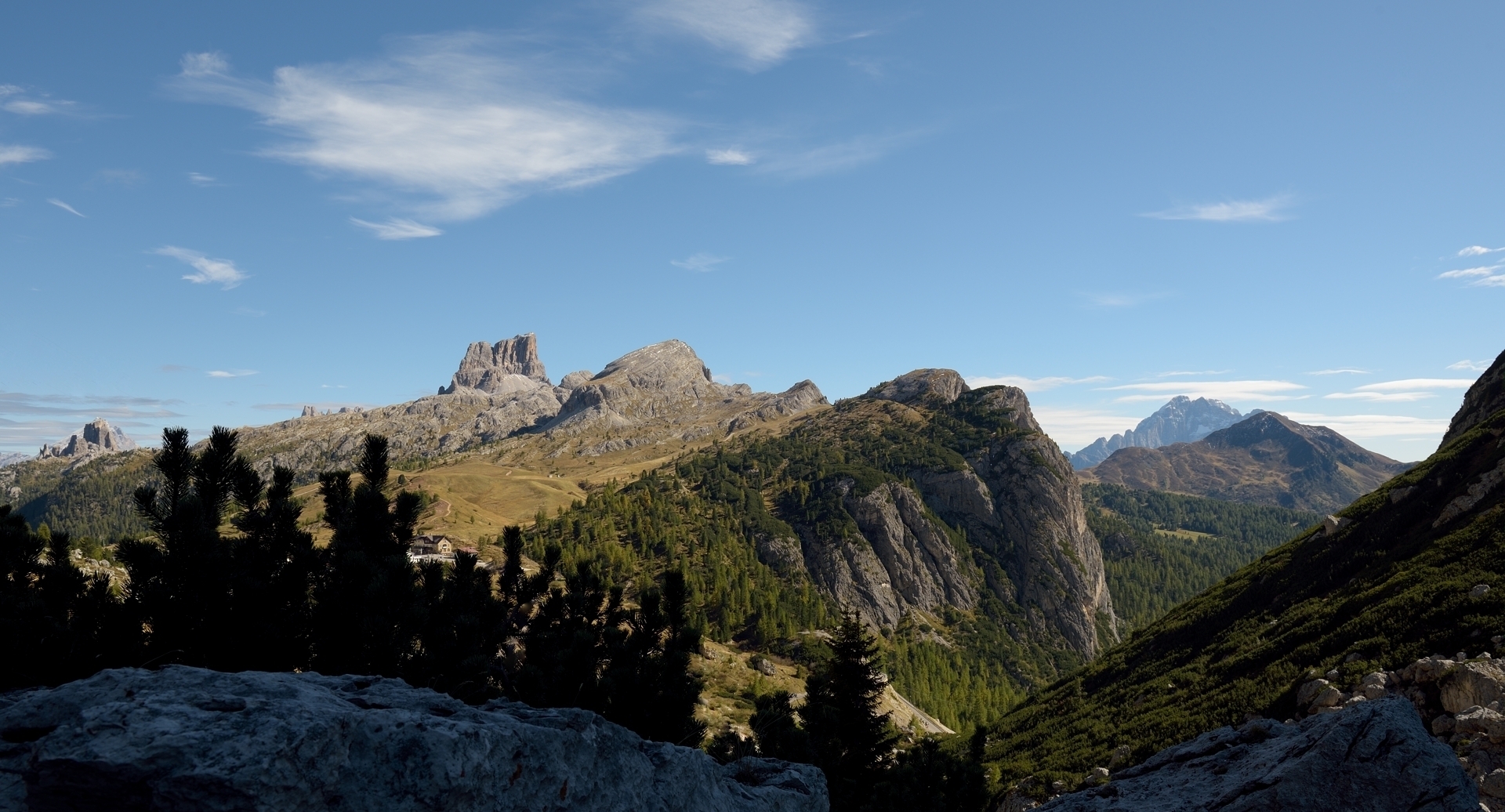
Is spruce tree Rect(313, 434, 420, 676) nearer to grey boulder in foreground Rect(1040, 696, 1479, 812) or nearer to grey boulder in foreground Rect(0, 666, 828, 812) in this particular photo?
grey boulder in foreground Rect(0, 666, 828, 812)

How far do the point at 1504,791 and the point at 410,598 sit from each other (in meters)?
30.4

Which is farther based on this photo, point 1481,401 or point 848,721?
point 1481,401

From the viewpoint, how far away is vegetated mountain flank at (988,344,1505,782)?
49844 millimetres

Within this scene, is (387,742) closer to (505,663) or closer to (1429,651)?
(505,663)

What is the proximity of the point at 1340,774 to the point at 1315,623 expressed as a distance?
7088 cm

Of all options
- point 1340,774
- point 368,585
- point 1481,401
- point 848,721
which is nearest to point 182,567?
point 368,585

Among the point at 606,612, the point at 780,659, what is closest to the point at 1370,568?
the point at 606,612

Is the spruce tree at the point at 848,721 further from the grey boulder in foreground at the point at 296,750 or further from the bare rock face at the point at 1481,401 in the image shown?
the bare rock face at the point at 1481,401

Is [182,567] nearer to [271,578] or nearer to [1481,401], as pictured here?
[271,578]

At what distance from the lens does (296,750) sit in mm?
7199

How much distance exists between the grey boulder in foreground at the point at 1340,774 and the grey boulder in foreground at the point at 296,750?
8.76 metres

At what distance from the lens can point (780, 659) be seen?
161250 millimetres

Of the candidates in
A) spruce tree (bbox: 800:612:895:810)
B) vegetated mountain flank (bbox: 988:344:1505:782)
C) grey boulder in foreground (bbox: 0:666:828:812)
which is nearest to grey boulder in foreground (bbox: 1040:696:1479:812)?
grey boulder in foreground (bbox: 0:666:828:812)

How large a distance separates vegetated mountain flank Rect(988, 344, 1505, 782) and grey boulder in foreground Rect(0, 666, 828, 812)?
5580cm
